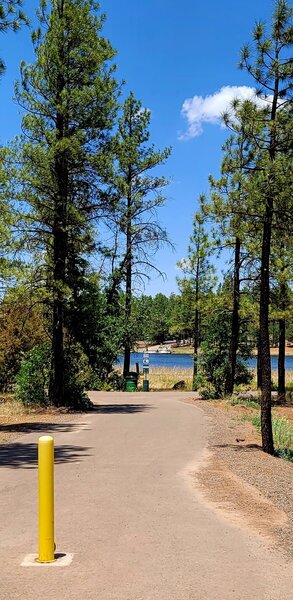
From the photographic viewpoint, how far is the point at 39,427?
15.2m

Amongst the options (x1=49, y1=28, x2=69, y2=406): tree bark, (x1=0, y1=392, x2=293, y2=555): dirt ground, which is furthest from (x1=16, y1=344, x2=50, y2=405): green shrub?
(x1=0, y1=392, x2=293, y2=555): dirt ground

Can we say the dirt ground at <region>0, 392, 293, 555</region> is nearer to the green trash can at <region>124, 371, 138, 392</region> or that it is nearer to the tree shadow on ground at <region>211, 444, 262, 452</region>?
the tree shadow on ground at <region>211, 444, 262, 452</region>

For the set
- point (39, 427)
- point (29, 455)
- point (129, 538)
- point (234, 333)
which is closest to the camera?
point (129, 538)

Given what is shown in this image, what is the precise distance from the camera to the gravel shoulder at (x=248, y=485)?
6.75 metres

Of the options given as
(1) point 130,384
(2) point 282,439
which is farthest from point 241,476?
(1) point 130,384

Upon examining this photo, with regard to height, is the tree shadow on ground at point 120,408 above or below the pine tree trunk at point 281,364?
below

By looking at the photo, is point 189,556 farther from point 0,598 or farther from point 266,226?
point 266,226

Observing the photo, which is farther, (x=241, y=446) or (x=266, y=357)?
(x=241, y=446)

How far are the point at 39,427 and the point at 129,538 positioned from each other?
376 inches

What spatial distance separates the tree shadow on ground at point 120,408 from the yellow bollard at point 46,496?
46.6 feet

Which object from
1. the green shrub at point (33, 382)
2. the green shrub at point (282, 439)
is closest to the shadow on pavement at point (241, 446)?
the green shrub at point (282, 439)

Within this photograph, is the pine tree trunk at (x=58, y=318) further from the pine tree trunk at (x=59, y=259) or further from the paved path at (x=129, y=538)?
the paved path at (x=129, y=538)

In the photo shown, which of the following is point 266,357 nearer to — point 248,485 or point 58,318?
point 248,485

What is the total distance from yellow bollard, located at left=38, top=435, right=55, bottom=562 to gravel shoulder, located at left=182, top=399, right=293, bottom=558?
2249mm
